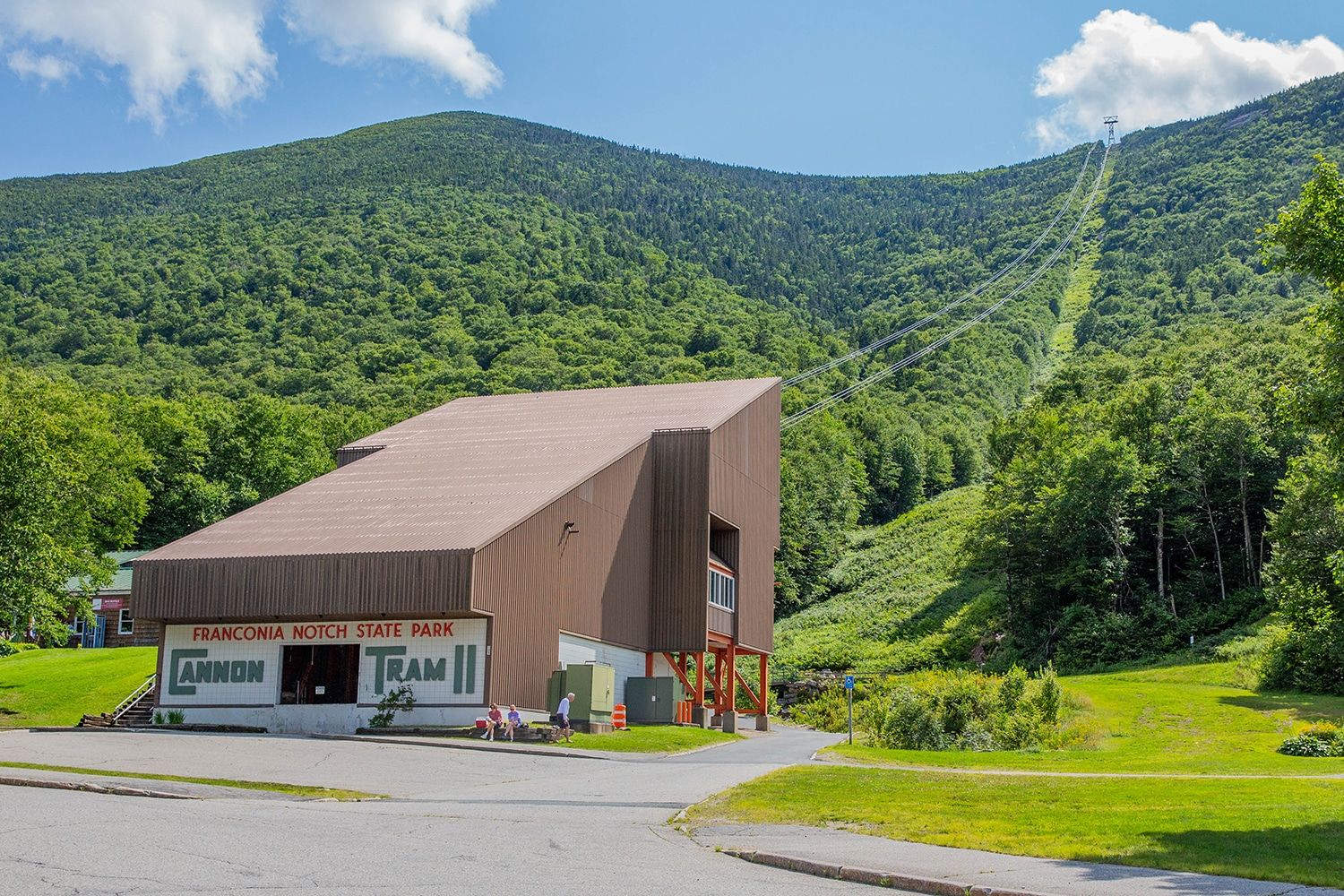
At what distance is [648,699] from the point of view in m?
45.0

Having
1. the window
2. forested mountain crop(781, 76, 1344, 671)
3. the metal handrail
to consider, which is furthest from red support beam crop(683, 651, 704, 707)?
forested mountain crop(781, 76, 1344, 671)

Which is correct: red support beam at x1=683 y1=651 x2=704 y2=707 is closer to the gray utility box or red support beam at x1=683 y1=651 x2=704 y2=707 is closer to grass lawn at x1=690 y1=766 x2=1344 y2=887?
the gray utility box

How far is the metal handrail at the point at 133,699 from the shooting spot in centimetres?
4156

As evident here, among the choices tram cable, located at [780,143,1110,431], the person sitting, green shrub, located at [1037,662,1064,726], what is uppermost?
tram cable, located at [780,143,1110,431]

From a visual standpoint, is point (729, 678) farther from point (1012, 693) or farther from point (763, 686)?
point (1012, 693)

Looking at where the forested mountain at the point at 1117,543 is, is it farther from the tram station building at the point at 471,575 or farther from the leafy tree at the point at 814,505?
the tram station building at the point at 471,575

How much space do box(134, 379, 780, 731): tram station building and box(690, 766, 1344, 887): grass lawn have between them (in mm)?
14626

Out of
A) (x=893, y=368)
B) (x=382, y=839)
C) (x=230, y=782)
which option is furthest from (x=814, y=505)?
(x=382, y=839)

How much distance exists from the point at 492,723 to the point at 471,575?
395cm

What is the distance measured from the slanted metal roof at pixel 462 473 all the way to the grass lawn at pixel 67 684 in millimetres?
7794

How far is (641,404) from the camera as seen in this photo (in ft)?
178

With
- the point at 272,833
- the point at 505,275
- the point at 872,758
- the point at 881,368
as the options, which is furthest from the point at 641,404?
the point at 881,368

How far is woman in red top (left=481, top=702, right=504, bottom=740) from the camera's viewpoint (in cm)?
3438

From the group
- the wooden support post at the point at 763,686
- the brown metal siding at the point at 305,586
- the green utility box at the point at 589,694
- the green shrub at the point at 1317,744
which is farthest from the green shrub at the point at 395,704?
the green shrub at the point at 1317,744
